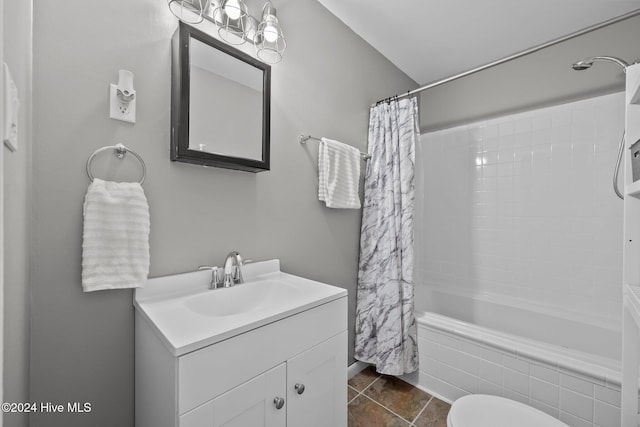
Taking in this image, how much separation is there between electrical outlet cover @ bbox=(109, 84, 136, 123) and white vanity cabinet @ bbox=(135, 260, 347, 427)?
2.15 feet

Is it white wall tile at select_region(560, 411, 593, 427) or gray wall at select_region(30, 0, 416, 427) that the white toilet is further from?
gray wall at select_region(30, 0, 416, 427)

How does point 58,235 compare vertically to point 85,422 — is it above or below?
above

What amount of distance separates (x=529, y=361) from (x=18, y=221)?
A: 80.9 inches

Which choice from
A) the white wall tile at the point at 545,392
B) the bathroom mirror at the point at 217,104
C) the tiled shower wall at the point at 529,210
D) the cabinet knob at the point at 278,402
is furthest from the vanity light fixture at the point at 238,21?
the white wall tile at the point at 545,392

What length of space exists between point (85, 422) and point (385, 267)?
5.07 feet

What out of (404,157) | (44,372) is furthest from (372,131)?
(44,372)

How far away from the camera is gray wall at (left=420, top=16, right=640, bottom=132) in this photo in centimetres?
180

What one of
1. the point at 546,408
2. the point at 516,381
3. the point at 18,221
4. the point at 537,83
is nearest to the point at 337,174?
the point at 18,221

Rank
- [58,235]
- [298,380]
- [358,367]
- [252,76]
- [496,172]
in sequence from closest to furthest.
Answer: [58,235], [298,380], [252,76], [358,367], [496,172]

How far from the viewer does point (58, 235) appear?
875 mm

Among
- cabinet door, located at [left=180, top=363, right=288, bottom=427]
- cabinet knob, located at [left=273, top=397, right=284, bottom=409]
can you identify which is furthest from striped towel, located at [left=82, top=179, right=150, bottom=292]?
cabinet knob, located at [left=273, top=397, right=284, bottom=409]

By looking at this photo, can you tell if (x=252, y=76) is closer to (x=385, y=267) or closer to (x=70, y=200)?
(x=70, y=200)

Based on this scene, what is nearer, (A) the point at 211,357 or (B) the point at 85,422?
(A) the point at 211,357

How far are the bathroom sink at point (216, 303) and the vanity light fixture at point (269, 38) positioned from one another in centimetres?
103
